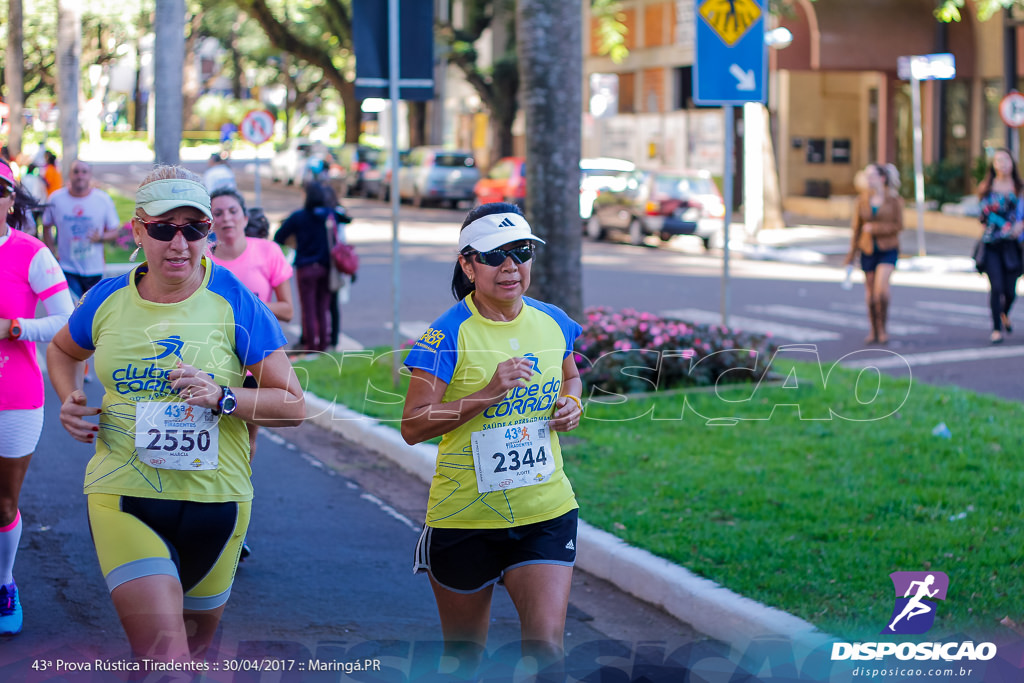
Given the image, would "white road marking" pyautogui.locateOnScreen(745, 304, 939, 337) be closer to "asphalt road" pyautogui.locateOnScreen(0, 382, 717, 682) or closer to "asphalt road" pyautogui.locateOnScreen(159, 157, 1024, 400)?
"asphalt road" pyautogui.locateOnScreen(159, 157, 1024, 400)

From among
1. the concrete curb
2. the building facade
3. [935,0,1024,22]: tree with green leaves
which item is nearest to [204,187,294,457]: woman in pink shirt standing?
the concrete curb

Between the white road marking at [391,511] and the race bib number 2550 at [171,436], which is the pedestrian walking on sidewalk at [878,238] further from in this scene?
the race bib number 2550 at [171,436]

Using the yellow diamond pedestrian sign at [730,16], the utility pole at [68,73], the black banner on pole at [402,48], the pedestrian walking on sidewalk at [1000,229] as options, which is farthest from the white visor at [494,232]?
the utility pole at [68,73]

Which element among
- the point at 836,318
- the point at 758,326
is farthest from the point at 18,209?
the point at 836,318

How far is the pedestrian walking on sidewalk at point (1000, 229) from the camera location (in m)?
13.6

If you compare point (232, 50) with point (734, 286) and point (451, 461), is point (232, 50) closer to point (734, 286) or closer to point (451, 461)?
point (734, 286)

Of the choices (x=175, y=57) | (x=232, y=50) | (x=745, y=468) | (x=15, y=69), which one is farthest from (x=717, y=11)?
(x=232, y=50)

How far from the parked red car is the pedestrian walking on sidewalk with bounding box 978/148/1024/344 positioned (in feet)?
60.5

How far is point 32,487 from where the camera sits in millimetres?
8148

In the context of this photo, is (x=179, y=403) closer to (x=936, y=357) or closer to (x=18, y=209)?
(x=18, y=209)

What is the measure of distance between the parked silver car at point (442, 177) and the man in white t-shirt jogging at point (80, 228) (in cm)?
2730

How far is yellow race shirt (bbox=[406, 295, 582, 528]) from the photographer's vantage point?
13.5 ft

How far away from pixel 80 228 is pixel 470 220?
8404 millimetres

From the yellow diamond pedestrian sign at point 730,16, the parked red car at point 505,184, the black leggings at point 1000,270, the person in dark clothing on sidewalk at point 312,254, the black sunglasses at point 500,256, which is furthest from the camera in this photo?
the parked red car at point 505,184
